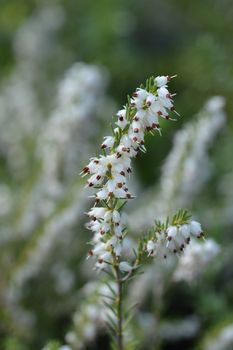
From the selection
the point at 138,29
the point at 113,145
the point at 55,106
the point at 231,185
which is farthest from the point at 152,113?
the point at 138,29

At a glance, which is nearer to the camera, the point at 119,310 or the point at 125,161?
the point at 125,161

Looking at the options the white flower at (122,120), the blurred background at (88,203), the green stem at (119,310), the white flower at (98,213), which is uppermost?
the blurred background at (88,203)

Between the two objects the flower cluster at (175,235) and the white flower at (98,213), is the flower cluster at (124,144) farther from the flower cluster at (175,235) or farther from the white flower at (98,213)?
the flower cluster at (175,235)

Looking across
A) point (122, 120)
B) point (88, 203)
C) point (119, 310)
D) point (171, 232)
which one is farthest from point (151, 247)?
point (88, 203)

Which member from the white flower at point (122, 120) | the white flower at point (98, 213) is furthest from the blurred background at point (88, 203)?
the white flower at point (122, 120)

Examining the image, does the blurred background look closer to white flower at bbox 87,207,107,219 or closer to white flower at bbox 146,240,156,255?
white flower at bbox 146,240,156,255

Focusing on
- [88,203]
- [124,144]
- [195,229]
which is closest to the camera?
[124,144]

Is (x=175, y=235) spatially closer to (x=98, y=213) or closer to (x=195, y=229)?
(x=195, y=229)
